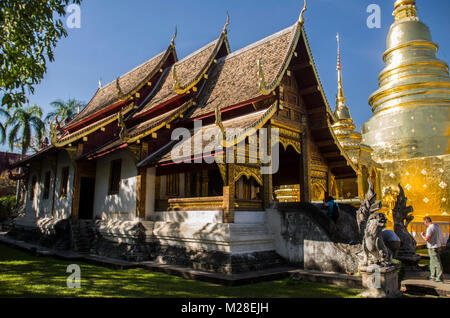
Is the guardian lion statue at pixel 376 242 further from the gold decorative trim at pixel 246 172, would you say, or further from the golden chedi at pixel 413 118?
the golden chedi at pixel 413 118

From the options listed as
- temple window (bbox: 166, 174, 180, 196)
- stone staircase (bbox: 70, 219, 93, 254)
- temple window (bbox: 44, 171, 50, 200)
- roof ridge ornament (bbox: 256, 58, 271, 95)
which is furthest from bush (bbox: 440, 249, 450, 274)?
temple window (bbox: 44, 171, 50, 200)

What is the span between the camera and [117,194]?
11.5 meters

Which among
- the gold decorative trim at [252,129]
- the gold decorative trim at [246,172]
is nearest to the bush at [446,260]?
the gold decorative trim at [246,172]

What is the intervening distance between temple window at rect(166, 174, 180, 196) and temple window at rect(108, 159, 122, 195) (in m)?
1.80

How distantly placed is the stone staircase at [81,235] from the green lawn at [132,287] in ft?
10.6

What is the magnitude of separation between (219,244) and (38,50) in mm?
5745

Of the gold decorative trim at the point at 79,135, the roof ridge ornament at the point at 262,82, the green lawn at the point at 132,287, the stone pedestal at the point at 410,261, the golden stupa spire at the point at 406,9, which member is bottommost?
the green lawn at the point at 132,287

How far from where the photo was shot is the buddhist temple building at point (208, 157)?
8.40m

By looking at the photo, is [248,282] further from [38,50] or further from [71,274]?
[38,50]

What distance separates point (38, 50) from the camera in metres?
7.63

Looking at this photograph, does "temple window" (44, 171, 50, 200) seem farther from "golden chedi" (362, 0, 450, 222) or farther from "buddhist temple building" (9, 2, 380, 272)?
"golden chedi" (362, 0, 450, 222)
